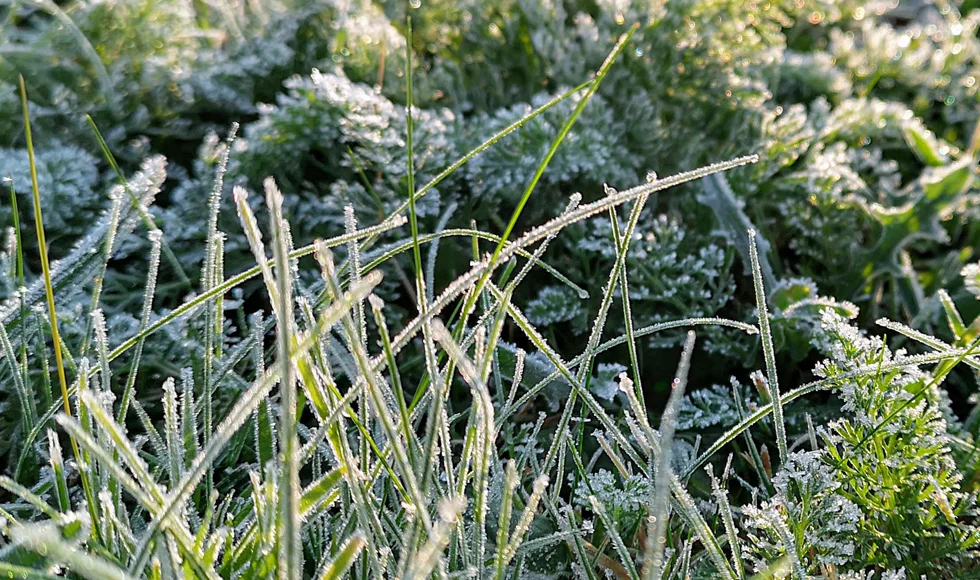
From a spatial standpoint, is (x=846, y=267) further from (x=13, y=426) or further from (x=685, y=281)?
(x=13, y=426)

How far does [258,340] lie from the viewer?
0.88 meters

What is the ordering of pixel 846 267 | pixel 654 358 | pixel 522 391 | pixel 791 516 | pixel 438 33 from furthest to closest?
pixel 438 33
pixel 846 267
pixel 654 358
pixel 522 391
pixel 791 516

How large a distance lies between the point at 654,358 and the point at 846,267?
40cm

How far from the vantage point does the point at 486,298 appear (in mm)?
978

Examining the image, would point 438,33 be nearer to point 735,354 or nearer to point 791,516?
point 735,354

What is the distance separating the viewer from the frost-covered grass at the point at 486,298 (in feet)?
2.41


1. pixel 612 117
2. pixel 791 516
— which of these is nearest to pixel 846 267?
pixel 612 117

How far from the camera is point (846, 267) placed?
4.75ft

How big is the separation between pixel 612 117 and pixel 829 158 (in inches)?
14.8

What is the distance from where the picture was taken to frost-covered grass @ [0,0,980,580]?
735 mm

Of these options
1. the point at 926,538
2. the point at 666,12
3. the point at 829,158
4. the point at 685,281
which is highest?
the point at 666,12

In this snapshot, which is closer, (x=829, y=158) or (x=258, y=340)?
(x=258, y=340)

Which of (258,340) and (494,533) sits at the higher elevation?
(258,340)

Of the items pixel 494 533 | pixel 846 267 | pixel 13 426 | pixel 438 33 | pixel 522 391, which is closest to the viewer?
pixel 494 533
